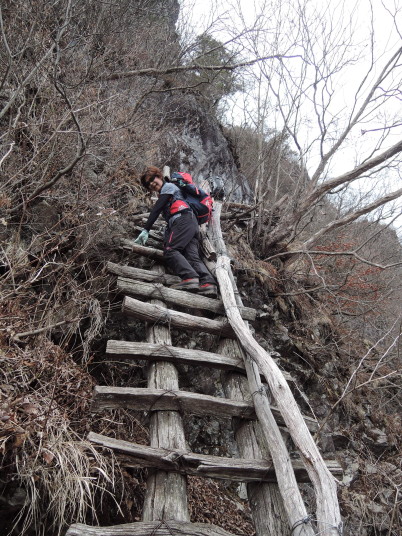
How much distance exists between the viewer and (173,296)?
3.61m

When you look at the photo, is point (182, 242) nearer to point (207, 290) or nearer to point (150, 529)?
point (207, 290)

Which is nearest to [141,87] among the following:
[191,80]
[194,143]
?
[194,143]

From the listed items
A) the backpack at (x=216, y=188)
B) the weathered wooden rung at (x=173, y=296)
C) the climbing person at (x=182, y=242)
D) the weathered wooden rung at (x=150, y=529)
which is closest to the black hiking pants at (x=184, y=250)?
the climbing person at (x=182, y=242)

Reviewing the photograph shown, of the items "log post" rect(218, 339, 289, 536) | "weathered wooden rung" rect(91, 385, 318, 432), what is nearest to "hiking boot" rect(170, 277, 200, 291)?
"log post" rect(218, 339, 289, 536)

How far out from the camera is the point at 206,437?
3.50 meters

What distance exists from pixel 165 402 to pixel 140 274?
167cm

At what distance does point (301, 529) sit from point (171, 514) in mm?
613

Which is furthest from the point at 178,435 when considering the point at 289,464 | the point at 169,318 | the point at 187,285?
the point at 187,285

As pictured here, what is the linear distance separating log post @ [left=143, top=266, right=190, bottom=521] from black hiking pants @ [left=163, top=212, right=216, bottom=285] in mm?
1348

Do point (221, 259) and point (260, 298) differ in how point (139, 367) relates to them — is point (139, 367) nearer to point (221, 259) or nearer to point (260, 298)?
point (221, 259)

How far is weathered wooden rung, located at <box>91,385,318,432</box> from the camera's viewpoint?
92.2 inches

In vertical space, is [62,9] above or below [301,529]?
above

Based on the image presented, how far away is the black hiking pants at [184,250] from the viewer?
398cm

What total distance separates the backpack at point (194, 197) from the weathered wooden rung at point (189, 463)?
3.08 metres
